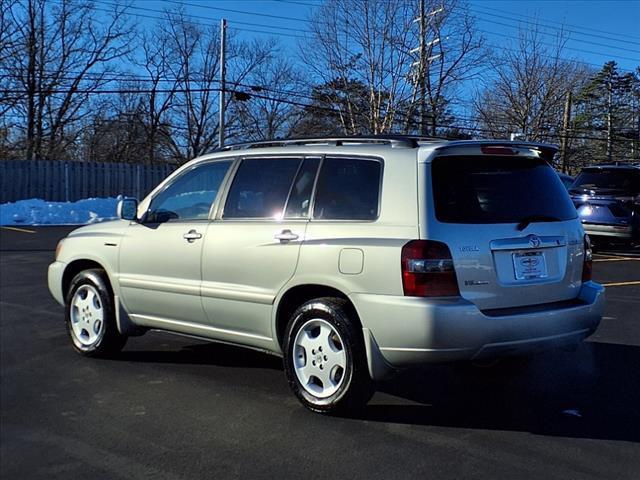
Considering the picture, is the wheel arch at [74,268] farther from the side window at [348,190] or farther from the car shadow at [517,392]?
the side window at [348,190]

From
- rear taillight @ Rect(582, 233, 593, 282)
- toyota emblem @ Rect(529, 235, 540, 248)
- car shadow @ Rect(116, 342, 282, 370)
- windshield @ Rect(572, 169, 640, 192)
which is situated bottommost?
car shadow @ Rect(116, 342, 282, 370)

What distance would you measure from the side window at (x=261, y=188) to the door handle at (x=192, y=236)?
254 mm

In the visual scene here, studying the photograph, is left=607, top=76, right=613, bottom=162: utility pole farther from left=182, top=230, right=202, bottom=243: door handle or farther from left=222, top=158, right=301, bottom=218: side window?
left=182, top=230, right=202, bottom=243: door handle

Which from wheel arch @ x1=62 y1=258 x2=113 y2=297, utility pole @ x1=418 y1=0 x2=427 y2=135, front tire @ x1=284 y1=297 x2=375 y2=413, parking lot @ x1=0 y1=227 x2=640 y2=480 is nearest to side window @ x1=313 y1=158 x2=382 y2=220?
front tire @ x1=284 y1=297 x2=375 y2=413

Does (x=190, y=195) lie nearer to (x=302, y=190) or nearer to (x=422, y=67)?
(x=302, y=190)

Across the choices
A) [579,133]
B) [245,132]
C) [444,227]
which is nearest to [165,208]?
[444,227]

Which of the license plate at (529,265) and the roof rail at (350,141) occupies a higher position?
the roof rail at (350,141)

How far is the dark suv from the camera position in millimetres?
13375

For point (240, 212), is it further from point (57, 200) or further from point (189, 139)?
point (189, 139)

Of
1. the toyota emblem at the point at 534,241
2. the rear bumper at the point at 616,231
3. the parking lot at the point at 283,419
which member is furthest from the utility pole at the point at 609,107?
the toyota emblem at the point at 534,241

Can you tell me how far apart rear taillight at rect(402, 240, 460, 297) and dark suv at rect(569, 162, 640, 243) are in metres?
10.8

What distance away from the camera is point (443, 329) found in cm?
387

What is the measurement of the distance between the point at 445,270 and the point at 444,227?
0.88 feet

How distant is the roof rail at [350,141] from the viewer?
14.4ft
